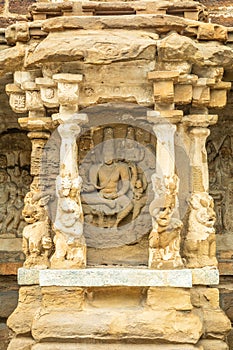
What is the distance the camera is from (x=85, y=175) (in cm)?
632

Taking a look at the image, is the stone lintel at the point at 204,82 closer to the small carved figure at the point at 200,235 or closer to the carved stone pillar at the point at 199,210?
the carved stone pillar at the point at 199,210

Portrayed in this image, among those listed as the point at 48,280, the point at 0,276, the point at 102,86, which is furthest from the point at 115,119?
the point at 0,276

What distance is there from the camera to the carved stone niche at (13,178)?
7.75 m

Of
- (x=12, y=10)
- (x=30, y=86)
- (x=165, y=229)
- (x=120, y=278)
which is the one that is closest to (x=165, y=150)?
(x=165, y=229)

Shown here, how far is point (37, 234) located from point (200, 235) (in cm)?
148

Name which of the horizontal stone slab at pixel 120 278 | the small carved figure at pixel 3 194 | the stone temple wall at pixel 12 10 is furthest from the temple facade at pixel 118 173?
the small carved figure at pixel 3 194

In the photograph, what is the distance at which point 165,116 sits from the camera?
5.74 metres

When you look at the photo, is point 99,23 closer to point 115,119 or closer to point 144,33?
point 144,33

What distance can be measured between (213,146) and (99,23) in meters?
2.42

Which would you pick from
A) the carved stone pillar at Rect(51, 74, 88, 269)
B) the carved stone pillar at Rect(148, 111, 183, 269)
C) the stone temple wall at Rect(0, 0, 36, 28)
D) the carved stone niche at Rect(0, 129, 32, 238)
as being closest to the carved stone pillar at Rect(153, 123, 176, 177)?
the carved stone pillar at Rect(148, 111, 183, 269)

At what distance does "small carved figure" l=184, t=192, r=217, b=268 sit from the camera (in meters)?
5.88

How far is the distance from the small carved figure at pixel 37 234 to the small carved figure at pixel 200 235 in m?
1.28

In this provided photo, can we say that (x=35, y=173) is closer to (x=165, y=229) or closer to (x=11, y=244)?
(x=165, y=229)

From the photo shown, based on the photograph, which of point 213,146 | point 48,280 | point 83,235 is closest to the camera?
point 48,280
